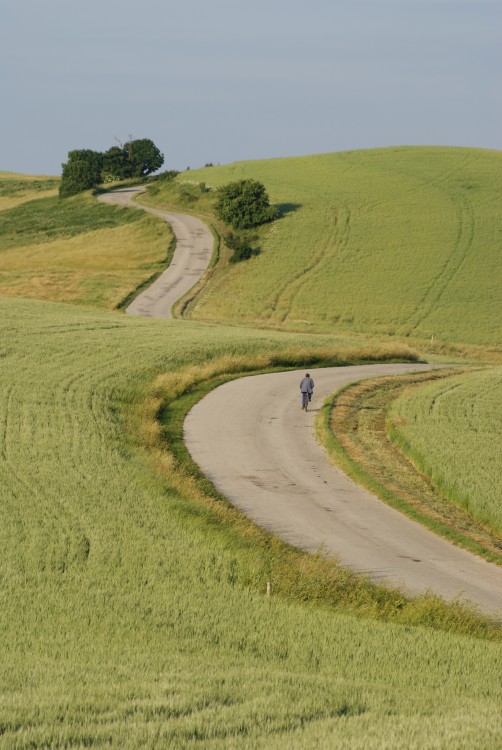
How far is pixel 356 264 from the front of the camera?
86.6 metres

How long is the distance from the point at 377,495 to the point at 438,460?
8.89ft

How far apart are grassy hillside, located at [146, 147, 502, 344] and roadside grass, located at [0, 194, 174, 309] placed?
7.44m

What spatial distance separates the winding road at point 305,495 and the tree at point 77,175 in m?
87.3

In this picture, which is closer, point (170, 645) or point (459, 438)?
point (170, 645)

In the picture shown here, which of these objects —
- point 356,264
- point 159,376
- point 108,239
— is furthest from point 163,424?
point 108,239

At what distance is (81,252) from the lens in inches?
3765

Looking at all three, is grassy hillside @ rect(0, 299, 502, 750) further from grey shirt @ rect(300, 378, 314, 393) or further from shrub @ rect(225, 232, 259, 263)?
shrub @ rect(225, 232, 259, 263)

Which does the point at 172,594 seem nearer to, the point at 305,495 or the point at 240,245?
the point at 305,495

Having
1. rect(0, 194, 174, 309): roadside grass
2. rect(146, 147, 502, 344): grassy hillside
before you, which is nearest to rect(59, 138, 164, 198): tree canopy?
rect(0, 194, 174, 309): roadside grass

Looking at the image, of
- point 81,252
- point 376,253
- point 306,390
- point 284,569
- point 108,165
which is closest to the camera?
point 284,569

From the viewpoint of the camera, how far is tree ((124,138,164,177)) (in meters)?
145

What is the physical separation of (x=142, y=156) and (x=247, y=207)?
52526mm

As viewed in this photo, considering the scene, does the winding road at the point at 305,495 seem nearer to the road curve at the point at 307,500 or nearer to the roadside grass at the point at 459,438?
the road curve at the point at 307,500

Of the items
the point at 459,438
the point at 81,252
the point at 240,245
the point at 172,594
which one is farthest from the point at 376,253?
the point at 172,594
